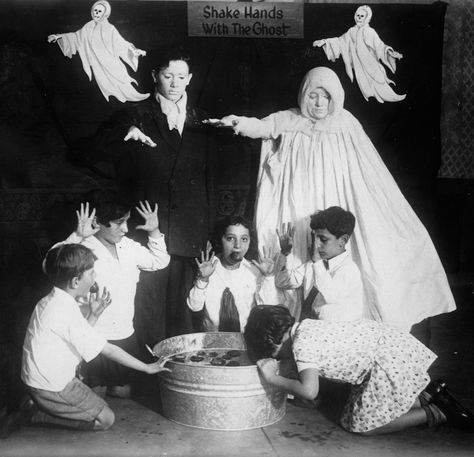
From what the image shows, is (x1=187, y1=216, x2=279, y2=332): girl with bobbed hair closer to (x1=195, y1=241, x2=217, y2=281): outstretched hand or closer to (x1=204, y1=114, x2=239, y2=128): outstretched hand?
(x1=195, y1=241, x2=217, y2=281): outstretched hand

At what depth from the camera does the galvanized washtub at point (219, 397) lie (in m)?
3.07

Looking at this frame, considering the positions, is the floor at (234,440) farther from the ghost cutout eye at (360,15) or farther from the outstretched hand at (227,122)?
the ghost cutout eye at (360,15)

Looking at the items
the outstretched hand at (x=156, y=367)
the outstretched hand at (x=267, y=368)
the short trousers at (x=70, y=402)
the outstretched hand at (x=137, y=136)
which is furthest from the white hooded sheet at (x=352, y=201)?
the short trousers at (x=70, y=402)

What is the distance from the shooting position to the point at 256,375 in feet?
10.2

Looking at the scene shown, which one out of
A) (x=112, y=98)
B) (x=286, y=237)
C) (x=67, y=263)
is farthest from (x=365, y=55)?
(x=67, y=263)

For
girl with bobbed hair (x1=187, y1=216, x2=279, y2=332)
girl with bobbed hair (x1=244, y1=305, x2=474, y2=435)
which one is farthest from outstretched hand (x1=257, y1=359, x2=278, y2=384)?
girl with bobbed hair (x1=187, y1=216, x2=279, y2=332)

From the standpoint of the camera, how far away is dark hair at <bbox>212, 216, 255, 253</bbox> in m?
3.69

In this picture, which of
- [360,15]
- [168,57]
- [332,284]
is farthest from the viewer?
[360,15]

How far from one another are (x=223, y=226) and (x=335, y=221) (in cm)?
64

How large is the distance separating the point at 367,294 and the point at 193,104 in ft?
5.24

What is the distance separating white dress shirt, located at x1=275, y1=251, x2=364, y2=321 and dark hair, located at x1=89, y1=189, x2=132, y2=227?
3.22 ft

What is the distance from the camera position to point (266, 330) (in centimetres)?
309

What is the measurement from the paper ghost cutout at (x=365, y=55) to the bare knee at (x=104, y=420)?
2.50 metres

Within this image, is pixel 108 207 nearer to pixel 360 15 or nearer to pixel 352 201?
pixel 352 201
